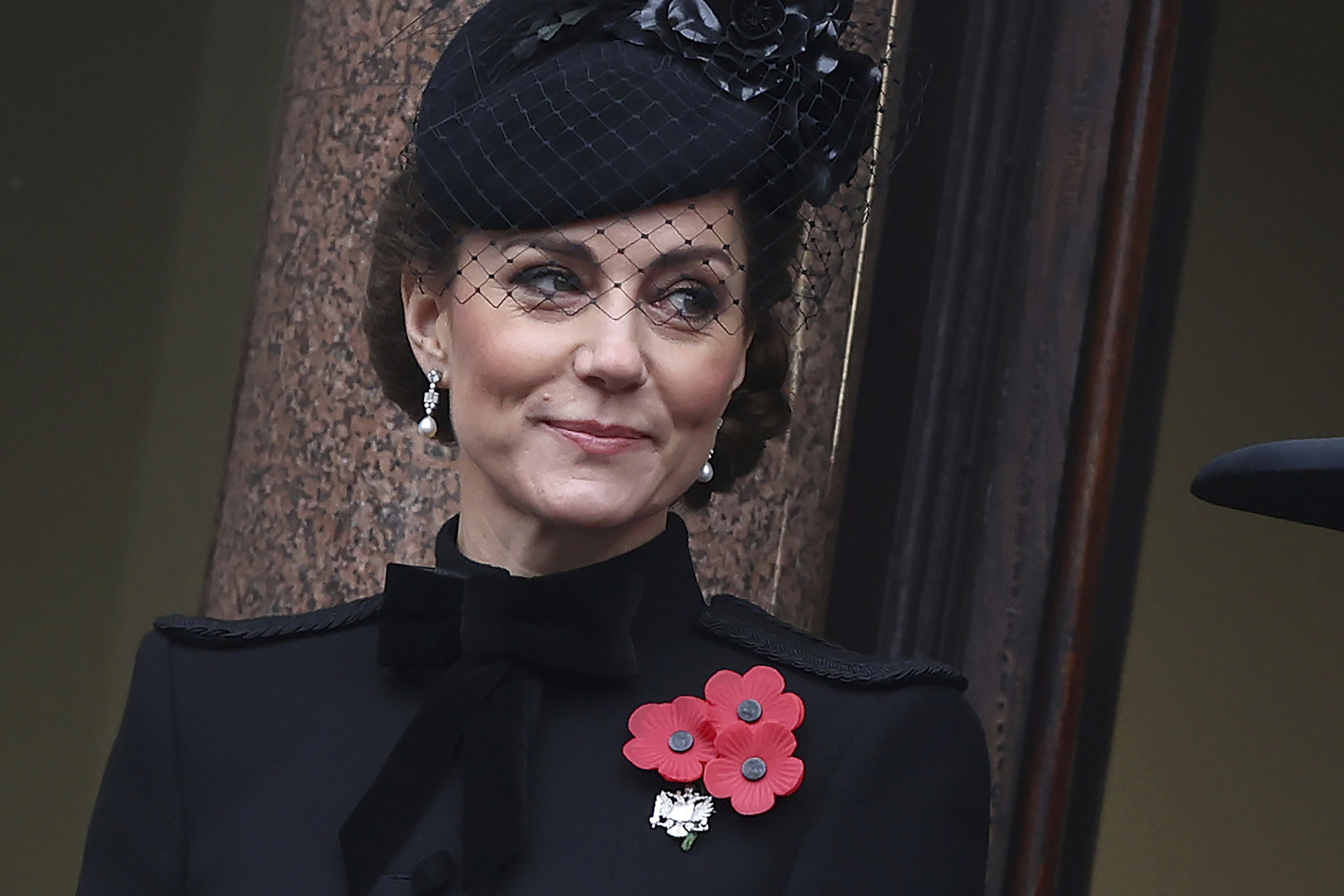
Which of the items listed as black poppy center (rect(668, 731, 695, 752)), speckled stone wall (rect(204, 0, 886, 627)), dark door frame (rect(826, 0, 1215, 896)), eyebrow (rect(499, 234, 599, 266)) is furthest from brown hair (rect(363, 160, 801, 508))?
dark door frame (rect(826, 0, 1215, 896))

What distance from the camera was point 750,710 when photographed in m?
1.99

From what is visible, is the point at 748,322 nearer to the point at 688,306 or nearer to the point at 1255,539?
the point at 688,306

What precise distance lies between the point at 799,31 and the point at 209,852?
43.2 inches

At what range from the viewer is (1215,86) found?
12.2 ft

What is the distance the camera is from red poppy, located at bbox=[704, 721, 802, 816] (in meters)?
1.92

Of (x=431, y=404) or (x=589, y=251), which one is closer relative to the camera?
(x=589, y=251)

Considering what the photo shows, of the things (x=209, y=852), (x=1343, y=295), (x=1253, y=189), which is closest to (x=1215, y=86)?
(x=1253, y=189)

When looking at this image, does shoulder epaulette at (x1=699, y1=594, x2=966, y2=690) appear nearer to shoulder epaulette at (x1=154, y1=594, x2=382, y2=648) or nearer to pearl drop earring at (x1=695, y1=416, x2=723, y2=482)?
pearl drop earring at (x1=695, y1=416, x2=723, y2=482)

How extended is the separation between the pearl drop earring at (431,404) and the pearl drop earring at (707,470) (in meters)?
0.32

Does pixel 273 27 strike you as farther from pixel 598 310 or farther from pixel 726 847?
pixel 726 847

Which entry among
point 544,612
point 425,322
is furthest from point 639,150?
point 544,612

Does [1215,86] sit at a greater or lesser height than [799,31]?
greater

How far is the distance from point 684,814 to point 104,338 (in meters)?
2.73

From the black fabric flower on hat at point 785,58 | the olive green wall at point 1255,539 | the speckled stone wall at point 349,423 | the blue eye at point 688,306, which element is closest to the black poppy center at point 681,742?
the blue eye at point 688,306
